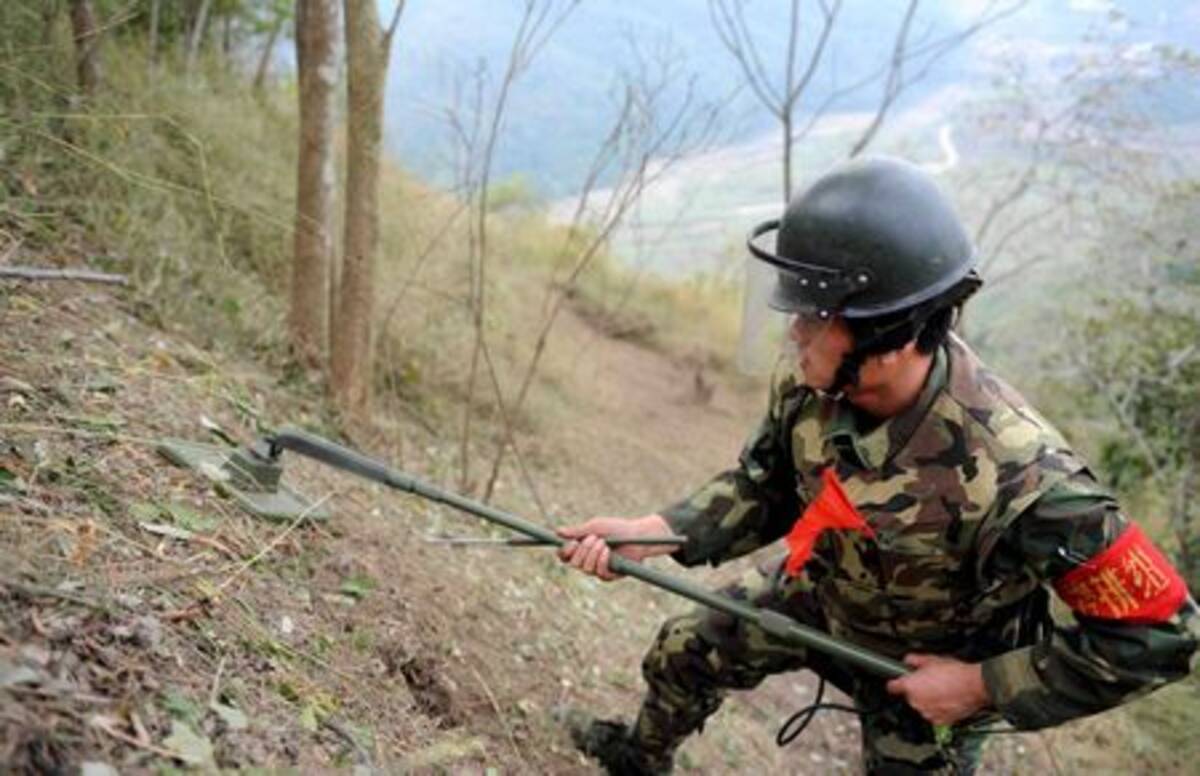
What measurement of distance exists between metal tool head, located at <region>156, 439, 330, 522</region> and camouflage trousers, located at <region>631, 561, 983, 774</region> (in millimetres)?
1022

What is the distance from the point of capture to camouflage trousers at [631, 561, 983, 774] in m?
2.41

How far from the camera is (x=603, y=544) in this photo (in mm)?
2316

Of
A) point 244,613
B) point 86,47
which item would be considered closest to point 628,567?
point 244,613

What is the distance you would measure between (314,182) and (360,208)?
0.65 feet

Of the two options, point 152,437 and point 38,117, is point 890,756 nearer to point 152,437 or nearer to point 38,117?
point 152,437

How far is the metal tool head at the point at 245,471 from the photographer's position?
102 inches

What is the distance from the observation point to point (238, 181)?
5586 mm

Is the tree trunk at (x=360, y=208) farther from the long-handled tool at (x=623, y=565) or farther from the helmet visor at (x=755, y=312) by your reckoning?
the long-handled tool at (x=623, y=565)

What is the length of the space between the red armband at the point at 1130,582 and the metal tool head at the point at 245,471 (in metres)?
1.82

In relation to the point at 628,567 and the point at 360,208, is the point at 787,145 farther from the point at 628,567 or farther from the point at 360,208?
the point at 628,567

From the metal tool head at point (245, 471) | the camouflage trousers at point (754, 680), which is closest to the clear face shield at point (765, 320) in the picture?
the camouflage trousers at point (754, 680)

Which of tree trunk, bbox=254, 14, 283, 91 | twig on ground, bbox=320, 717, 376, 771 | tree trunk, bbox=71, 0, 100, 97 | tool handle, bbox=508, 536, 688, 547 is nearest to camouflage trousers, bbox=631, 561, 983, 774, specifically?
tool handle, bbox=508, 536, 688, 547

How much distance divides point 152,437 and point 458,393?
338cm

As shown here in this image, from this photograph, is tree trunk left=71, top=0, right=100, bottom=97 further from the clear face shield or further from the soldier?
the soldier
